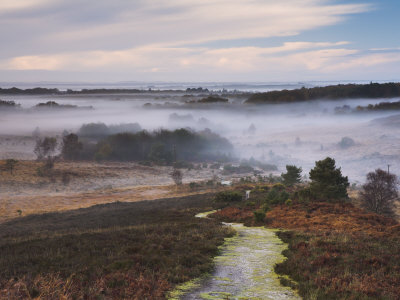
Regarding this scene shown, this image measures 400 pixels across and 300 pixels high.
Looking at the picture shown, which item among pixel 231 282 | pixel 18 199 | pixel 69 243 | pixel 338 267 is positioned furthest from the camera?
pixel 18 199

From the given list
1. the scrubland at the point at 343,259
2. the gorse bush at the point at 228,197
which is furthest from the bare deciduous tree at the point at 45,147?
the scrubland at the point at 343,259

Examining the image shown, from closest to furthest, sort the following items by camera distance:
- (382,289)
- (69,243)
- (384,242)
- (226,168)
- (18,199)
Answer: (382,289) → (384,242) → (69,243) → (18,199) → (226,168)

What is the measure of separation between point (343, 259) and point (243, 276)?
4.15 m

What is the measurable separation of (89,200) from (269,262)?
6812 centimetres

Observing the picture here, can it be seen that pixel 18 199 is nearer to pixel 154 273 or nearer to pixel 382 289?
pixel 154 273

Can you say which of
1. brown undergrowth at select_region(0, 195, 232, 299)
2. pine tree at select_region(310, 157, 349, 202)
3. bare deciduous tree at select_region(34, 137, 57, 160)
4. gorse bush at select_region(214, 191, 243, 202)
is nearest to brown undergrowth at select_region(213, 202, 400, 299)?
brown undergrowth at select_region(0, 195, 232, 299)

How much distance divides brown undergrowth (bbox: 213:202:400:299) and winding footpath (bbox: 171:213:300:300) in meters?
0.57

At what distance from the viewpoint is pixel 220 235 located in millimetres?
19828

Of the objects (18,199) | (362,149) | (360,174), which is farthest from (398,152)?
(18,199)

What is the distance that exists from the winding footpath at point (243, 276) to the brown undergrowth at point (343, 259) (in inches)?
22.4

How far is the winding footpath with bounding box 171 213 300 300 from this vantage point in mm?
10711

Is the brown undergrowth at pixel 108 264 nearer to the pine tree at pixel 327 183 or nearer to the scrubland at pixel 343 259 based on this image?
the scrubland at pixel 343 259

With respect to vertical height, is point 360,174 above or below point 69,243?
below

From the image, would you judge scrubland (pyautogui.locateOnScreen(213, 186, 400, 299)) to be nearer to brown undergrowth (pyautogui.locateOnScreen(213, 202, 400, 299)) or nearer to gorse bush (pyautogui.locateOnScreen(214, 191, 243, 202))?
brown undergrowth (pyautogui.locateOnScreen(213, 202, 400, 299))
